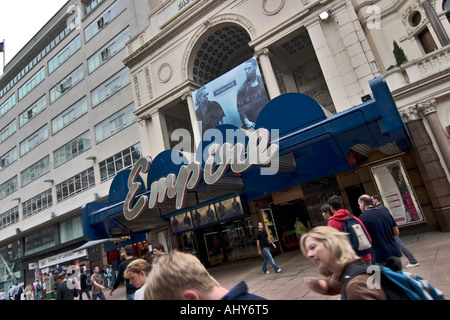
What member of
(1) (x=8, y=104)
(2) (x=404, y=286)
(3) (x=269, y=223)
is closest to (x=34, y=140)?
(1) (x=8, y=104)

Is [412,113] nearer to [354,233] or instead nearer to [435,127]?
[435,127]

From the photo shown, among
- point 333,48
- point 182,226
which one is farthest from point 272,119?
point 182,226

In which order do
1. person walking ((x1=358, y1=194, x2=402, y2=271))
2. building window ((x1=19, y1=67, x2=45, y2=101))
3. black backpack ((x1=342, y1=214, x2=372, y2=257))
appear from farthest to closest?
1. building window ((x1=19, y1=67, x2=45, y2=101))
2. person walking ((x1=358, y1=194, x2=402, y2=271))
3. black backpack ((x1=342, y1=214, x2=372, y2=257))

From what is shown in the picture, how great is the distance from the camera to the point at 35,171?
2912 centimetres

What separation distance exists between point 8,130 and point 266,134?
1510 inches

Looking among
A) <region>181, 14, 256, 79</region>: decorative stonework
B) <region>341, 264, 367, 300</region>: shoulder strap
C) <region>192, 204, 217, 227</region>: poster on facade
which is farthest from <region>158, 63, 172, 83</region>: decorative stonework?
<region>341, 264, 367, 300</region>: shoulder strap

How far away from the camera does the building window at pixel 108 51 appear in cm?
2278

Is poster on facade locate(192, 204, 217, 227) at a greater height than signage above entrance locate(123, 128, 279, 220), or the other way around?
signage above entrance locate(123, 128, 279, 220)

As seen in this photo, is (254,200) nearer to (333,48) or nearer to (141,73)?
(333,48)

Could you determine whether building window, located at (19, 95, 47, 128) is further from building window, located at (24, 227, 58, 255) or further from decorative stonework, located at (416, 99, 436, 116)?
decorative stonework, located at (416, 99, 436, 116)

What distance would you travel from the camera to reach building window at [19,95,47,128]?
3007 cm

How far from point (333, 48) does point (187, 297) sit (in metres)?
13.7

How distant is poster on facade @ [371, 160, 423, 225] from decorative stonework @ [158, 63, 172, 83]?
41.4 ft
